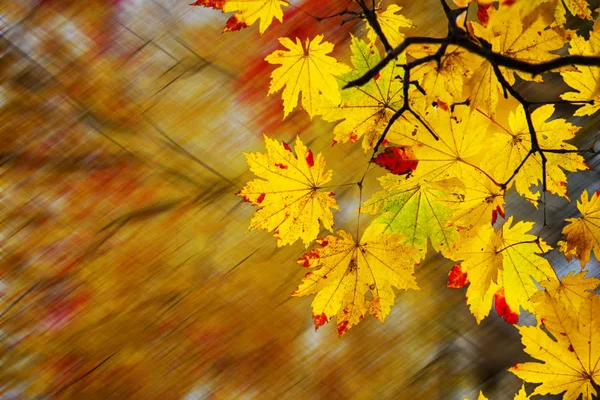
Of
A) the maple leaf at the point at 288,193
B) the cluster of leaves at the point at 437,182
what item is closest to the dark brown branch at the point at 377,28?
the cluster of leaves at the point at 437,182

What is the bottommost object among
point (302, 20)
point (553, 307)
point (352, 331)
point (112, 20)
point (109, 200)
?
point (352, 331)

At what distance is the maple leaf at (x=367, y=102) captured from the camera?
2.89 ft

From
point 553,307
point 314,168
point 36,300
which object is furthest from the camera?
point 36,300

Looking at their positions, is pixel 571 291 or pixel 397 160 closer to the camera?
pixel 397 160

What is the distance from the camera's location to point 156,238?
1.45m

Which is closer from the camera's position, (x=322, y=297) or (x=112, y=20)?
(x=322, y=297)

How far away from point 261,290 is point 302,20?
785mm

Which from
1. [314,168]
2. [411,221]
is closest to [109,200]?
[314,168]

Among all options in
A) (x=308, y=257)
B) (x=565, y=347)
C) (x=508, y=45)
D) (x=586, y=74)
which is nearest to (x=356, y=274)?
(x=308, y=257)

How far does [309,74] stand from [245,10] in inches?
6.3

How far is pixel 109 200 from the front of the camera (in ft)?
4.71

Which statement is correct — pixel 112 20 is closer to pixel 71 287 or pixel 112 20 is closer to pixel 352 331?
pixel 71 287

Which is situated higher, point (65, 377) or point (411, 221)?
point (411, 221)

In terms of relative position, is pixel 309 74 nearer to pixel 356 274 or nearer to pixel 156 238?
pixel 356 274
